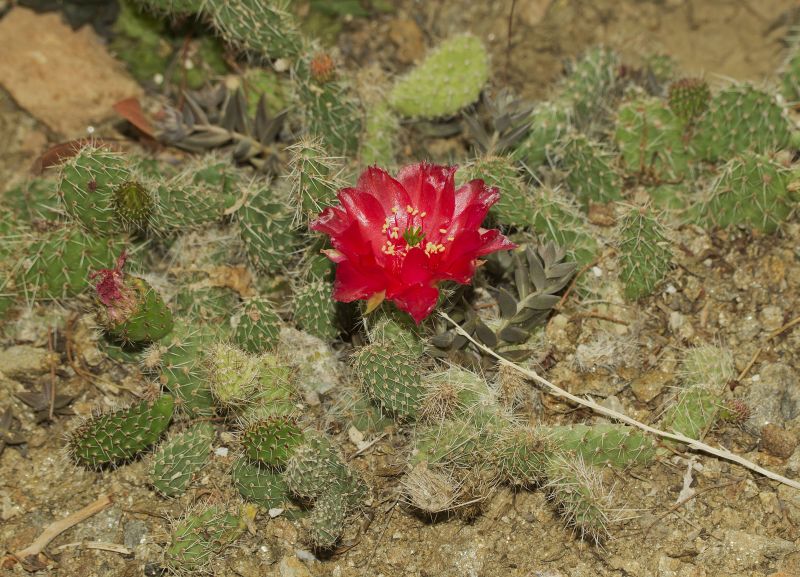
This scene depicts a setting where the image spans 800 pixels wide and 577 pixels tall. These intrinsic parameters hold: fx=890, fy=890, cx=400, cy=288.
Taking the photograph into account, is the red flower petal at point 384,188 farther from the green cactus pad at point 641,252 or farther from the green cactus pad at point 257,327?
the green cactus pad at point 641,252

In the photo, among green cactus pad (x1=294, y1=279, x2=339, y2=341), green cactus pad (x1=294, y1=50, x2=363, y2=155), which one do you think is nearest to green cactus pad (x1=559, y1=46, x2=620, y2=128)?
green cactus pad (x1=294, y1=50, x2=363, y2=155)

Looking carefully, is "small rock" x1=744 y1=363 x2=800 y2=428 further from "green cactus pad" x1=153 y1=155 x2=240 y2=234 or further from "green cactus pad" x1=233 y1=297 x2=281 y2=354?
"green cactus pad" x1=153 y1=155 x2=240 y2=234

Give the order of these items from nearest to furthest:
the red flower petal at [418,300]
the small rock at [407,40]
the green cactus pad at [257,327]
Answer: the red flower petal at [418,300]
the green cactus pad at [257,327]
the small rock at [407,40]

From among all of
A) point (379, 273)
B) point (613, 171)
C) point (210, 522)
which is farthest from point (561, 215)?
point (210, 522)

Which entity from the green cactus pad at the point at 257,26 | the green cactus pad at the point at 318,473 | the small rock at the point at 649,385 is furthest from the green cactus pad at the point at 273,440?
the green cactus pad at the point at 257,26

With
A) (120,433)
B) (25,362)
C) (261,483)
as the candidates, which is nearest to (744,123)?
(261,483)
